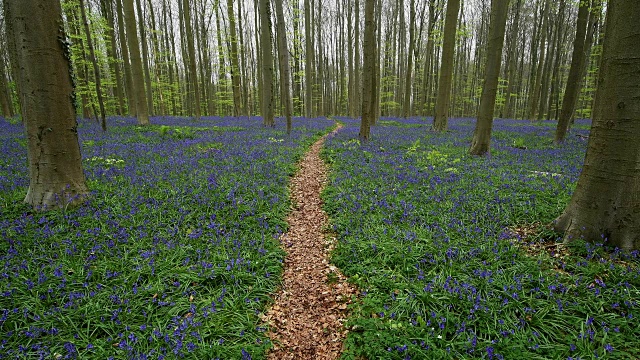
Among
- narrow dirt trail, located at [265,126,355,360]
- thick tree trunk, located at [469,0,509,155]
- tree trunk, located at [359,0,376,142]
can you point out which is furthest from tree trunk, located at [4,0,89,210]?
thick tree trunk, located at [469,0,509,155]

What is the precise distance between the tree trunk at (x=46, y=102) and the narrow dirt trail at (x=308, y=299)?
4461 millimetres

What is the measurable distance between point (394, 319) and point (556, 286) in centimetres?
213

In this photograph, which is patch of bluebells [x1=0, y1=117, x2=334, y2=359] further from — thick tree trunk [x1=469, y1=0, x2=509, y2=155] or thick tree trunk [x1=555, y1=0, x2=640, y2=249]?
thick tree trunk [x1=469, y1=0, x2=509, y2=155]

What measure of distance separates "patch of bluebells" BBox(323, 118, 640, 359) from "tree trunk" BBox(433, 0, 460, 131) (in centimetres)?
1087

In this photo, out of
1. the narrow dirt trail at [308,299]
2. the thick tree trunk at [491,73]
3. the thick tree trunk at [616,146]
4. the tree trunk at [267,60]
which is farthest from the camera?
the tree trunk at [267,60]

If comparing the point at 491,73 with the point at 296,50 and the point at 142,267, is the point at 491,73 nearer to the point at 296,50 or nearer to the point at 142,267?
the point at 142,267

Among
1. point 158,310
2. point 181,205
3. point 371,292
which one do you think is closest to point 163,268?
point 158,310

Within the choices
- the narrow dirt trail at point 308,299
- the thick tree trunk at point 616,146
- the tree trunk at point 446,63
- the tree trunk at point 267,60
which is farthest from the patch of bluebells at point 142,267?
the tree trunk at point 446,63

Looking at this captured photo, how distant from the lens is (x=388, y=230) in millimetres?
5488

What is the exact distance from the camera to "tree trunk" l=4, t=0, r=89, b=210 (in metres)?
5.14

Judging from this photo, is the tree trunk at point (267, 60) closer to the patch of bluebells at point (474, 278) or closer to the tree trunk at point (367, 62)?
the tree trunk at point (367, 62)

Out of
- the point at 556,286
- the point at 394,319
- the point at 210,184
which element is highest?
the point at 210,184

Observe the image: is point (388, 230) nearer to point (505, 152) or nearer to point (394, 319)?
point (394, 319)

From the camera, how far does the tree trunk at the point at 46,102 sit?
514cm
